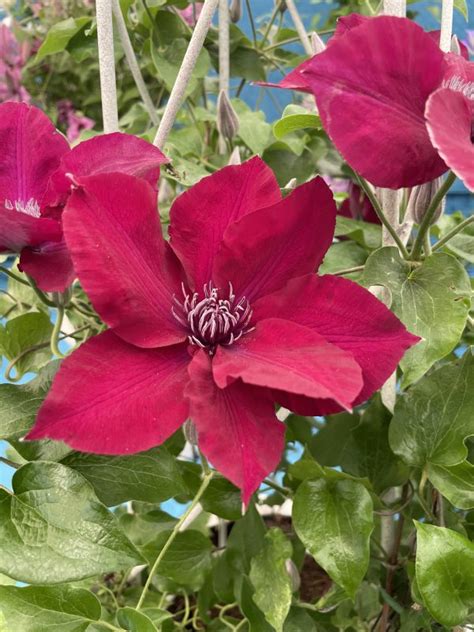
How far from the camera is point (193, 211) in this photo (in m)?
0.31

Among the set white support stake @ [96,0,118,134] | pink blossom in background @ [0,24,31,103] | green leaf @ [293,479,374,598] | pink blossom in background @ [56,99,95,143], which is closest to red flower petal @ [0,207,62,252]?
white support stake @ [96,0,118,134]

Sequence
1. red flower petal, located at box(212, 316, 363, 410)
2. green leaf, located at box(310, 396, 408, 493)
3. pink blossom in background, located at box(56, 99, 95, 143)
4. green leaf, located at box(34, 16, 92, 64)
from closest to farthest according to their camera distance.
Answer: red flower petal, located at box(212, 316, 363, 410), green leaf, located at box(310, 396, 408, 493), green leaf, located at box(34, 16, 92, 64), pink blossom in background, located at box(56, 99, 95, 143)

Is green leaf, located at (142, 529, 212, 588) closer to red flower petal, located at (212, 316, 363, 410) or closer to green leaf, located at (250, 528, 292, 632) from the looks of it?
green leaf, located at (250, 528, 292, 632)

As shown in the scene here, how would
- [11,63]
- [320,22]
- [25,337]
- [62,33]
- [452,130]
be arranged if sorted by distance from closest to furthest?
[452,130], [25,337], [62,33], [11,63], [320,22]

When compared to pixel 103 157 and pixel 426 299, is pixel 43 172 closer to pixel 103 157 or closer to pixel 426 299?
pixel 103 157

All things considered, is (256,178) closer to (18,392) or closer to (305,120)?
(305,120)

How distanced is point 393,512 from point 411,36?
12.3 inches

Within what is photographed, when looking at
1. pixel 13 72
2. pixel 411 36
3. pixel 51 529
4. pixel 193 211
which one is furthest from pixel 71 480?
pixel 13 72

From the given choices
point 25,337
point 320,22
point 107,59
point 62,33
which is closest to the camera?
point 107,59

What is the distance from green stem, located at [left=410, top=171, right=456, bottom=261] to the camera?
303 mm

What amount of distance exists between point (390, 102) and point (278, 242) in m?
0.07

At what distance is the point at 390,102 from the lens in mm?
271

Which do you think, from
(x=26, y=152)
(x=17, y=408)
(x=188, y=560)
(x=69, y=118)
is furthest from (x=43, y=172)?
(x=69, y=118)

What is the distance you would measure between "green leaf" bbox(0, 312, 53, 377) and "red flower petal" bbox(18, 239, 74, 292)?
6.2 inches
